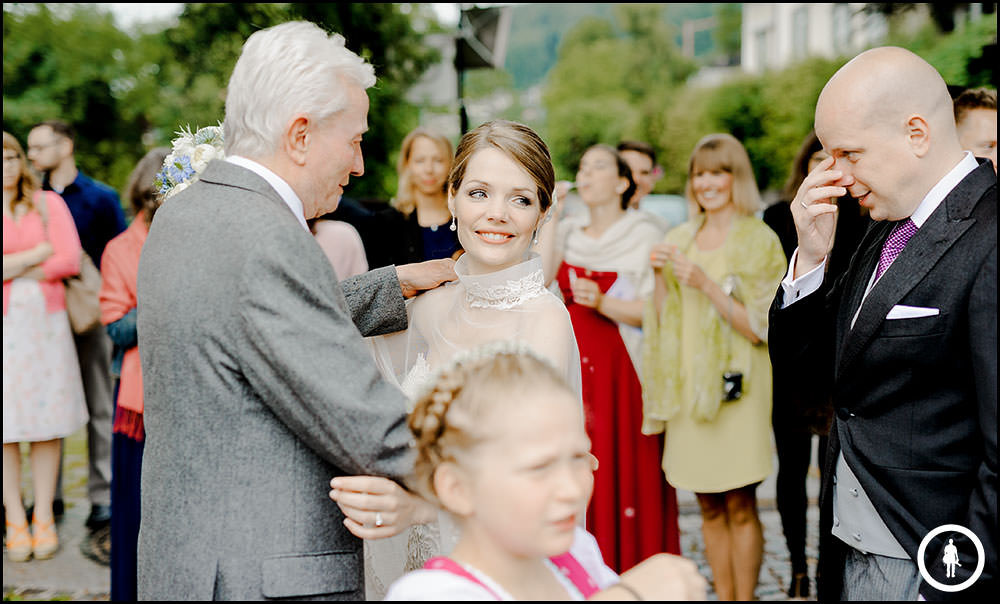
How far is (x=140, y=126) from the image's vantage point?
17.6 meters

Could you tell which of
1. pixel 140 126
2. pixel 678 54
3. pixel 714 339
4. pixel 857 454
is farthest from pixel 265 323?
pixel 678 54

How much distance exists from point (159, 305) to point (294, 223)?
0.34 m

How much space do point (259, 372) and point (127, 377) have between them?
Result: 9.48ft

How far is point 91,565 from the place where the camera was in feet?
16.7

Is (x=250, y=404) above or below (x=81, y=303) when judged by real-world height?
below

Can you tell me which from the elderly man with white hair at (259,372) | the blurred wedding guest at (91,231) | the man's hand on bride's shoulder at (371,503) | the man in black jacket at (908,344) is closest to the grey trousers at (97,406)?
the blurred wedding guest at (91,231)

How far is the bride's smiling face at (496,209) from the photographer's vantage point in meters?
2.71

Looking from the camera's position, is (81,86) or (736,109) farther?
(736,109)

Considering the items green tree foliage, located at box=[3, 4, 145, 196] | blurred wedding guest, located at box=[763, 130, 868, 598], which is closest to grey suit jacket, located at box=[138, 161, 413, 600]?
blurred wedding guest, located at box=[763, 130, 868, 598]

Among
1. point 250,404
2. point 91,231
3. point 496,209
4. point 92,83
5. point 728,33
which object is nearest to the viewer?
point 250,404

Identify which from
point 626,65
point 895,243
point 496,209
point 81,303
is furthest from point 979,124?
point 626,65

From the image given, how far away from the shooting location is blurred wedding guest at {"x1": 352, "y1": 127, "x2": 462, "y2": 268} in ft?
16.1

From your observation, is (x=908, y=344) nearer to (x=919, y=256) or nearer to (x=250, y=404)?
(x=919, y=256)

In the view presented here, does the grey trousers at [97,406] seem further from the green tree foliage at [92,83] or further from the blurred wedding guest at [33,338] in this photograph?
the green tree foliage at [92,83]
